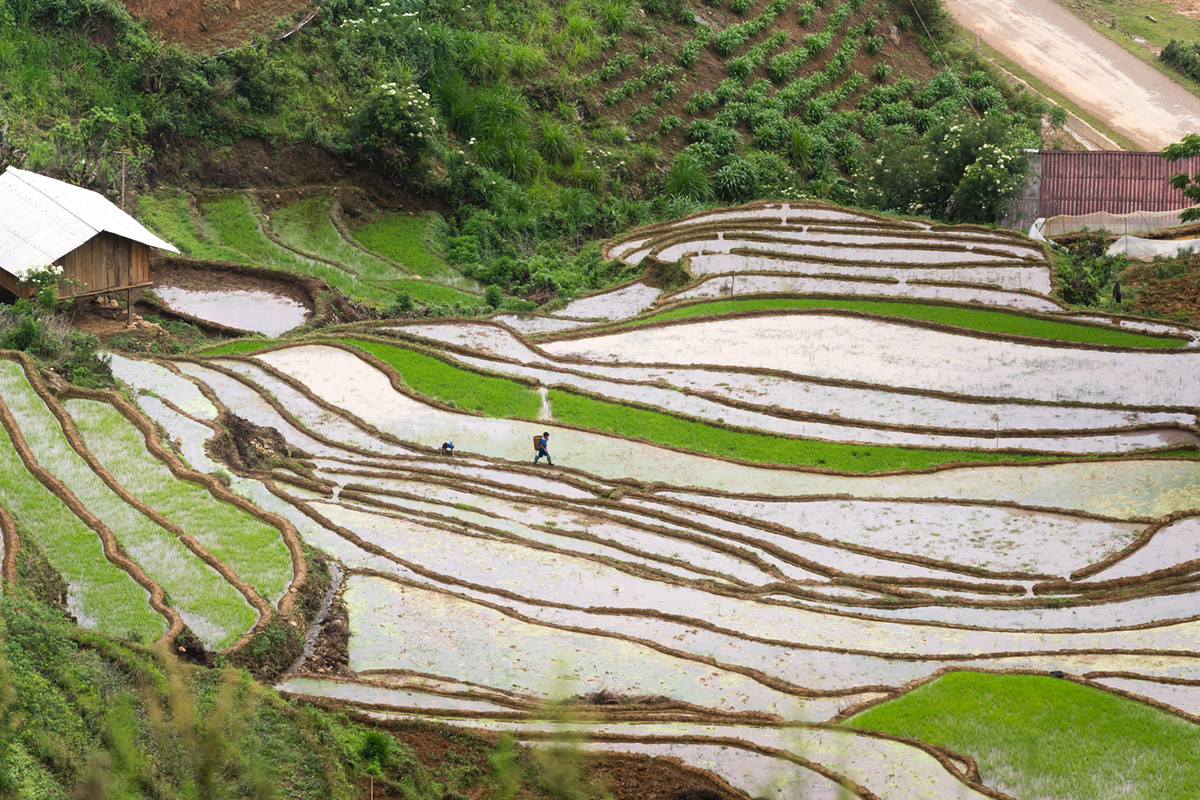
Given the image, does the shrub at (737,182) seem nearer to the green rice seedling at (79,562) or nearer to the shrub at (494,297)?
the shrub at (494,297)

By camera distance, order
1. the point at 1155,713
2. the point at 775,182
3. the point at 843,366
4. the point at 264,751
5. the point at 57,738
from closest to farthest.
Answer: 1. the point at 57,738
2. the point at 264,751
3. the point at 1155,713
4. the point at 843,366
5. the point at 775,182

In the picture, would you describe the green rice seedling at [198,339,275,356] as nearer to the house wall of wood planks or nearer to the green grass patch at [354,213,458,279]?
the house wall of wood planks

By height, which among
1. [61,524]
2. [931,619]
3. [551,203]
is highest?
[551,203]

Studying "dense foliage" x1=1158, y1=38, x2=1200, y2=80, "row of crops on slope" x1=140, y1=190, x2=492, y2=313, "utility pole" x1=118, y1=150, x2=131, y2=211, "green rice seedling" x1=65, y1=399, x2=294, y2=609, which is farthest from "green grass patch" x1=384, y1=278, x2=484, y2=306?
"dense foliage" x1=1158, y1=38, x2=1200, y2=80

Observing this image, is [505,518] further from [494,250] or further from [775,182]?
[775,182]

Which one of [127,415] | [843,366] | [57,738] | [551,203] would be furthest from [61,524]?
[551,203]

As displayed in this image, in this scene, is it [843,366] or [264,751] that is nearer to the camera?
[264,751]

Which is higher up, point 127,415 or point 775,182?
point 775,182
